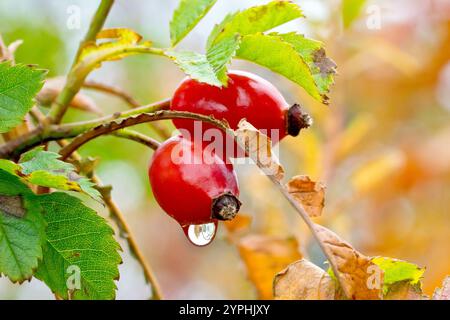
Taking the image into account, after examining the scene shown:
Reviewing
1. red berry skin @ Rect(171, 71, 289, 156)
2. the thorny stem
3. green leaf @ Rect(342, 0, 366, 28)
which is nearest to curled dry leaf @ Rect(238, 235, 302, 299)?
the thorny stem

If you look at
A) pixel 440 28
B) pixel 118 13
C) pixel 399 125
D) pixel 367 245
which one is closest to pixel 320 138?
pixel 367 245

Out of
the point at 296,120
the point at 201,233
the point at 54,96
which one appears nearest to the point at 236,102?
the point at 296,120

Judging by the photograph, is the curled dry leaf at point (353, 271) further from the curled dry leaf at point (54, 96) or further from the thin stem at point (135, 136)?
the curled dry leaf at point (54, 96)

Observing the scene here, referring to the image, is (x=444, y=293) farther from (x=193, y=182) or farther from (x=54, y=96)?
(x=54, y=96)

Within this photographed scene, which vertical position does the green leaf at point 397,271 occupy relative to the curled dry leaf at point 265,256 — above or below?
below

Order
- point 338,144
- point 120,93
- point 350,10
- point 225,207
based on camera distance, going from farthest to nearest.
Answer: point 338,144 < point 350,10 < point 120,93 < point 225,207

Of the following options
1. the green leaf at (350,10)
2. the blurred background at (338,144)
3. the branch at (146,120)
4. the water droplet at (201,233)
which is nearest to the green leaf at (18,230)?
the branch at (146,120)
